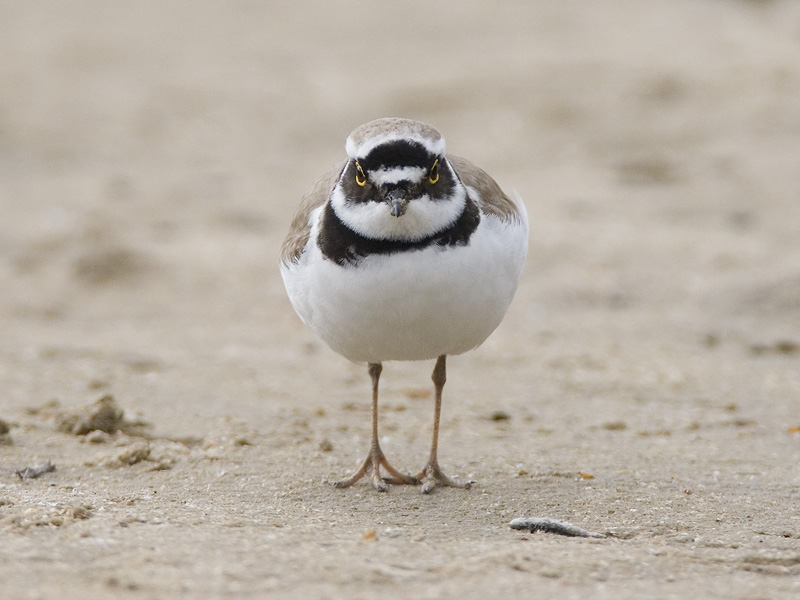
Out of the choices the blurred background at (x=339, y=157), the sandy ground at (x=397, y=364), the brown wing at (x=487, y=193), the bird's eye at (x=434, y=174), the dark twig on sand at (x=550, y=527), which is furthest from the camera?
the blurred background at (x=339, y=157)

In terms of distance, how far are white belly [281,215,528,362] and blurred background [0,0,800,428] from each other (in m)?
1.60

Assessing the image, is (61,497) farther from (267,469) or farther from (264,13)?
(264,13)

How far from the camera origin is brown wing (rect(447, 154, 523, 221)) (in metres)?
4.52

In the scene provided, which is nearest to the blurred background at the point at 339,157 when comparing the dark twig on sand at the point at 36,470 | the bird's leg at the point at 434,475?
the dark twig on sand at the point at 36,470

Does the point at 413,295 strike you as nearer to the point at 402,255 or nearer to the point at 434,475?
the point at 402,255

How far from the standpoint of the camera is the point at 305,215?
4746 millimetres

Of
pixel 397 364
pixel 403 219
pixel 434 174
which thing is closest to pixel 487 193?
pixel 434 174

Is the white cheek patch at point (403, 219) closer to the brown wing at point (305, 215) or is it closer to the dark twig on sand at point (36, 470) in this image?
the brown wing at point (305, 215)

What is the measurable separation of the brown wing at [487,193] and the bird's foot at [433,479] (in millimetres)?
1137

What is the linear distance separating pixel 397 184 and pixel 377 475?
1.41m

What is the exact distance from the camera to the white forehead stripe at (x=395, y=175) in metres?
4.04

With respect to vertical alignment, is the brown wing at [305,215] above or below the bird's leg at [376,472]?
above

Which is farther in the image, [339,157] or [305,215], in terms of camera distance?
[339,157]

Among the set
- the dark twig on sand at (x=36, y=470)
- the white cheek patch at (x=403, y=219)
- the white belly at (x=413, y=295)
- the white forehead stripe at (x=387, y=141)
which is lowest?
the dark twig on sand at (x=36, y=470)
